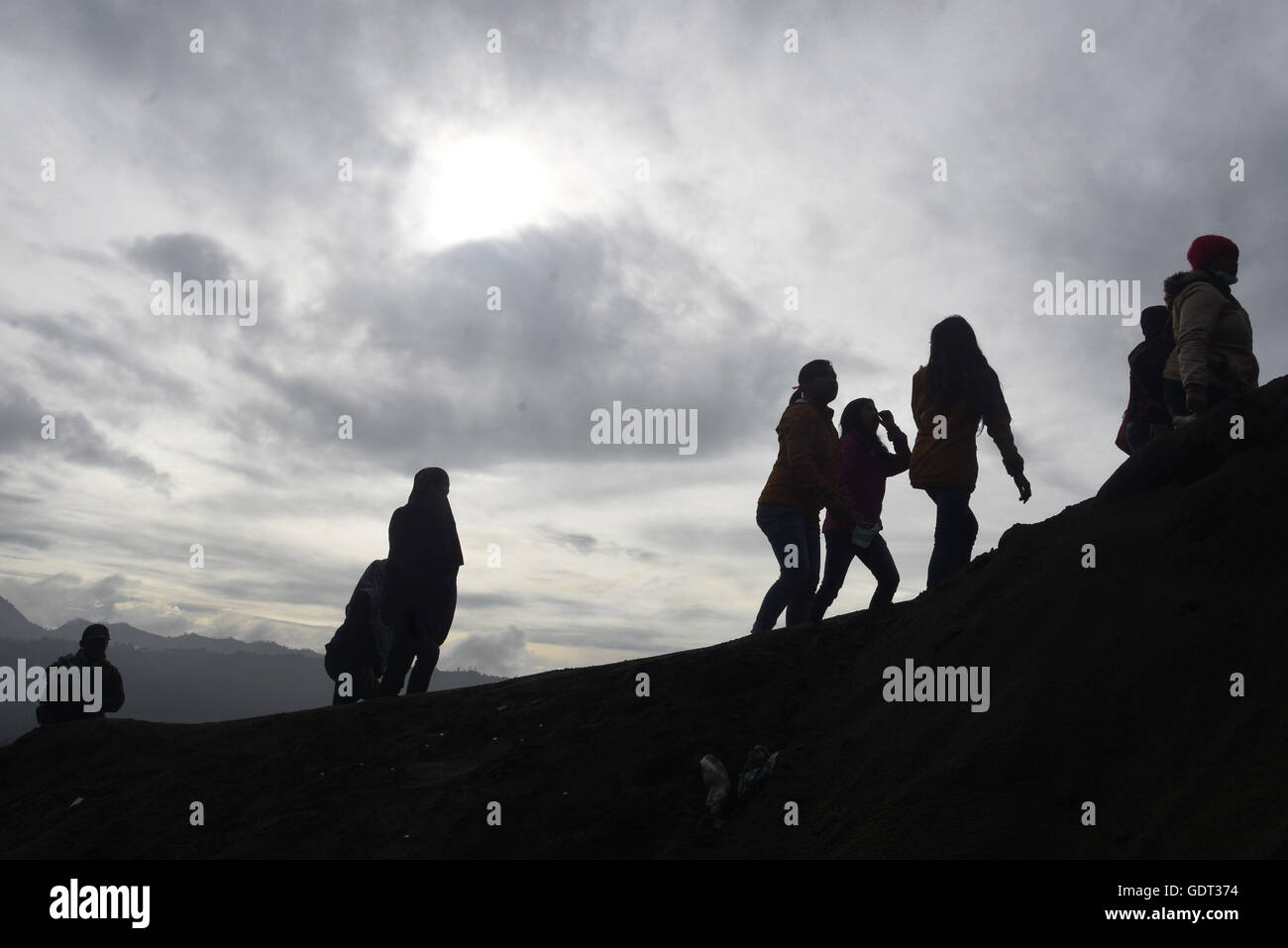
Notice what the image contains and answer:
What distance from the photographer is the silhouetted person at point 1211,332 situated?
5867mm

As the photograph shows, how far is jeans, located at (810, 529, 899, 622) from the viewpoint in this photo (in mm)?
7270

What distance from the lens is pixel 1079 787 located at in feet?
13.6

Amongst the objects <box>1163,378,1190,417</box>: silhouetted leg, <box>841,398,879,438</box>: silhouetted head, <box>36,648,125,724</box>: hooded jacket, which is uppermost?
<box>841,398,879,438</box>: silhouetted head

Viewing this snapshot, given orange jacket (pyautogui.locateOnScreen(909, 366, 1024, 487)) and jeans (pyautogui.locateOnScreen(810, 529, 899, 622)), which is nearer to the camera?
orange jacket (pyautogui.locateOnScreen(909, 366, 1024, 487))

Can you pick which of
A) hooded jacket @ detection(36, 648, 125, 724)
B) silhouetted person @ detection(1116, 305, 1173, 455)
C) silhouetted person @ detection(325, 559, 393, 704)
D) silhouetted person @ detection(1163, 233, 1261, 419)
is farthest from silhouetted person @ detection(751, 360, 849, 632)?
hooded jacket @ detection(36, 648, 125, 724)

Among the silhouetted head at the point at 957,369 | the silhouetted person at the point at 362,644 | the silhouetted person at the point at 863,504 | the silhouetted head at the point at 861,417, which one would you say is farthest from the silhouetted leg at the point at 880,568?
the silhouetted person at the point at 362,644

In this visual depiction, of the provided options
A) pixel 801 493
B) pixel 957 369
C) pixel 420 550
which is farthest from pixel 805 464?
pixel 420 550

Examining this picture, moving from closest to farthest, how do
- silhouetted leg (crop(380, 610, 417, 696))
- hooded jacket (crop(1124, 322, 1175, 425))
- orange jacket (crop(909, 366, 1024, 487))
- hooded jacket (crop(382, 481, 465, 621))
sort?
orange jacket (crop(909, 366, 1024, 487)) < hooded jacket (crop(1124, 322, 1175, 425)) < silhouetted leg (crop(380, 610, 417, 696)) < hooded jacket (crop(382, 481, 465, 621))

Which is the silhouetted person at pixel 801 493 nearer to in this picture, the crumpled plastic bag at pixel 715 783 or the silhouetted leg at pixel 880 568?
the silhouetted leg at pixel 880 568

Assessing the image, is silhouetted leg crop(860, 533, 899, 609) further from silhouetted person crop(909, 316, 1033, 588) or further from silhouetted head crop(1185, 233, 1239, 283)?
silhouetted head crop(1185, 233, 1239, 283)

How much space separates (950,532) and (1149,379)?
186cm

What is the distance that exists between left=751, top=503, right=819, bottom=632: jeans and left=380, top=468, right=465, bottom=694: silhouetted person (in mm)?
3232
